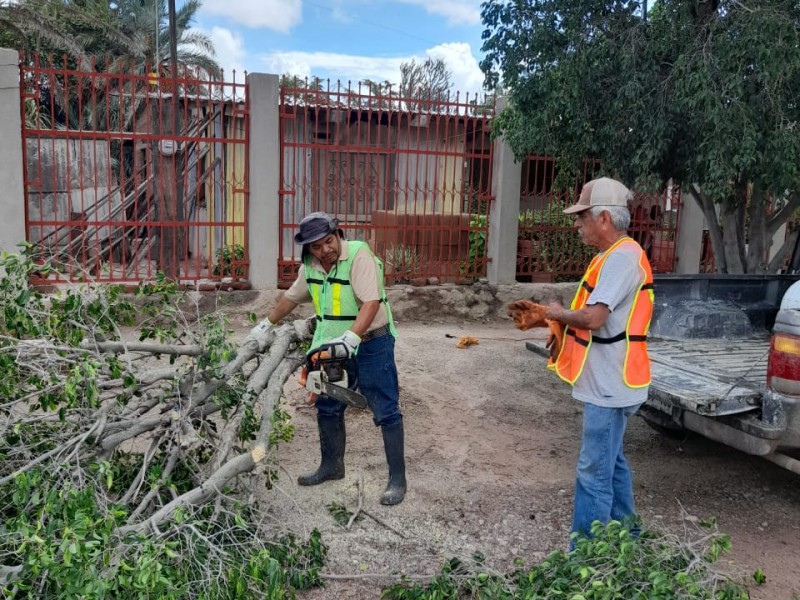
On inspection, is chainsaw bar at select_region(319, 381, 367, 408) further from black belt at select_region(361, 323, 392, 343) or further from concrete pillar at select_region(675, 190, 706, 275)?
concrete pillar at select_region(675, 190, 706, 275)

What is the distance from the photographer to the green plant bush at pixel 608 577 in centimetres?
268

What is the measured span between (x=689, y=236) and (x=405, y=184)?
14.5 ft

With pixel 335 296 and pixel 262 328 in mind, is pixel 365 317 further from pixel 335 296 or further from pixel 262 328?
pixel 262 328

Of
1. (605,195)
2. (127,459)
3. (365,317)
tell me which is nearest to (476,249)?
(365,317)

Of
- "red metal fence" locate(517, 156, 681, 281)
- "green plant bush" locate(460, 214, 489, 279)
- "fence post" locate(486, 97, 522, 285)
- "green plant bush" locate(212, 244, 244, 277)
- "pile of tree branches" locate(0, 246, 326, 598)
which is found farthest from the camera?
"red metal fence" locate(517, 156, 681, 281)

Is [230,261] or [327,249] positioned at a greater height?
[327,249]

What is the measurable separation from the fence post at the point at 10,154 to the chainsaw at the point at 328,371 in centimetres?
485

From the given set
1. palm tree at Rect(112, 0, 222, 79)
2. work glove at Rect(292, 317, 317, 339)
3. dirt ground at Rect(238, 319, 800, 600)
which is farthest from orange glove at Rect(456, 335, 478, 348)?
palm tree at Rect(112, 0, 222, 79)

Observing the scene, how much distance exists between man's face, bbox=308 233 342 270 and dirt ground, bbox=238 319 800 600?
1.30 metres

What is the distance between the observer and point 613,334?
3225 mm

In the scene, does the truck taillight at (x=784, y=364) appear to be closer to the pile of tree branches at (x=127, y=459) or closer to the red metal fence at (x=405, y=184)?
the pile of tree branches at (x=127, y=459)

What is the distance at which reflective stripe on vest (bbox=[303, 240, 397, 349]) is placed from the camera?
4062mm

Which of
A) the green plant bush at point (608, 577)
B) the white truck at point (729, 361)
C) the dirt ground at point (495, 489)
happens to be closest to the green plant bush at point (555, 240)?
Result: the dirt ground at point (495, 489)

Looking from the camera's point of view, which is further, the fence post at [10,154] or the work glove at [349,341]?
the fence post at [10,154]
